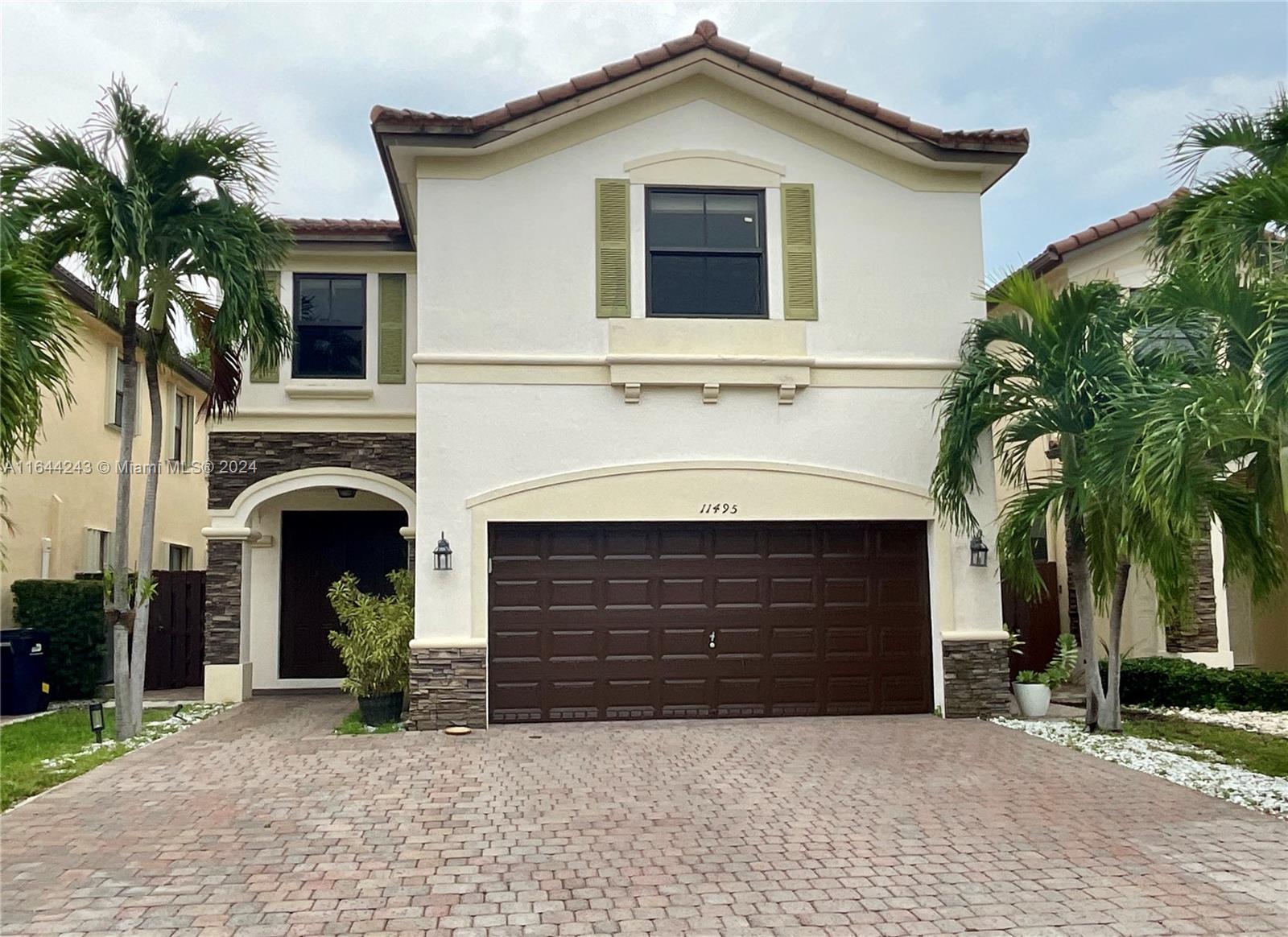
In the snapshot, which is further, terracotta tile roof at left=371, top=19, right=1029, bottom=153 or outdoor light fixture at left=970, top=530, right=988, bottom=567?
outdoor light fixture at left=970, top=530, right=988, bottom=567

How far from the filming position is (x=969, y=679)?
1243cm

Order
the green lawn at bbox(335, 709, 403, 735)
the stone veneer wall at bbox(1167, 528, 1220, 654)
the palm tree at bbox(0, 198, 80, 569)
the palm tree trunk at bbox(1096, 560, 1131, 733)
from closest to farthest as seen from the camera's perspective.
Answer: the palm tree at bbox(0, 198, 80, 569) < the palm tree trunk at bbox(1096, 560, 1131, 733) < the green lawn at bbox(335, 709, 403, 735) < the stone veneer wall at bbox(1167, 528, 1220, 654)

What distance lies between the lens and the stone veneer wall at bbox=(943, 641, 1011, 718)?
1242cm

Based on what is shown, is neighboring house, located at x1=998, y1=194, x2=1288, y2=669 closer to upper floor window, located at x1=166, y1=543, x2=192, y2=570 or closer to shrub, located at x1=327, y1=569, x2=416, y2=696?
shrub, located at x1=327, y1=569, x2=416, y2=696

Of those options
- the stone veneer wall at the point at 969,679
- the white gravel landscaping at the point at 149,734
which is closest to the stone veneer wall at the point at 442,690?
the white gravel landscaping at the point at 149,734

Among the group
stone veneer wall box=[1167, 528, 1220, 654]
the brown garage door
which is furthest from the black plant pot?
stone veneer wall box=[1167, 528, 1220, 654]

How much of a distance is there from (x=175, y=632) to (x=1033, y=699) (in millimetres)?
12544

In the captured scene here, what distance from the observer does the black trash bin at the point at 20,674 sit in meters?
13.2

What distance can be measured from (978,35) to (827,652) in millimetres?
7636

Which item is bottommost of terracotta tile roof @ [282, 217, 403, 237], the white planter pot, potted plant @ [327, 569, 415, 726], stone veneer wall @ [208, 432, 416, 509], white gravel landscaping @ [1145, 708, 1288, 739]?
white gravel landscaping @ [1145, 708, 1288, 739]

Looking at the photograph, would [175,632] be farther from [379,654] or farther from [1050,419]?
[1050,419]

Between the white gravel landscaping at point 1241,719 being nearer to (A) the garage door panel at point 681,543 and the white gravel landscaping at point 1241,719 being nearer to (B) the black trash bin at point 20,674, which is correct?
(A) the garage door panel at point 681,543

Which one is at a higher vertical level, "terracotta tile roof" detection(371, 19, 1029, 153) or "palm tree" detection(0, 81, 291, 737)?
"terracotta tile roof" detection(371, 19, 1029, 153)

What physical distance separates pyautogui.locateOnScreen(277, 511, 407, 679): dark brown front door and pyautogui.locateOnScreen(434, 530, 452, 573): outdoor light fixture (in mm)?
4353
